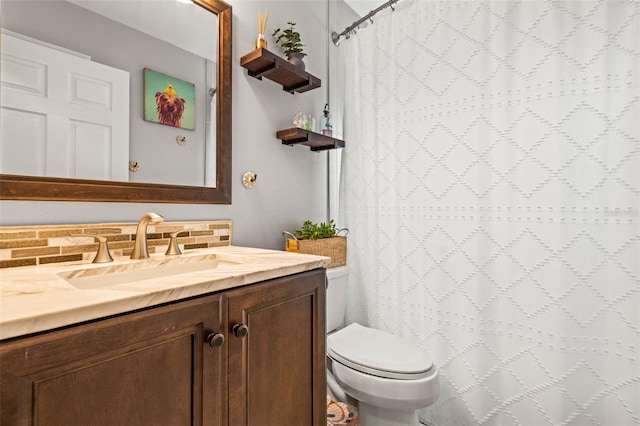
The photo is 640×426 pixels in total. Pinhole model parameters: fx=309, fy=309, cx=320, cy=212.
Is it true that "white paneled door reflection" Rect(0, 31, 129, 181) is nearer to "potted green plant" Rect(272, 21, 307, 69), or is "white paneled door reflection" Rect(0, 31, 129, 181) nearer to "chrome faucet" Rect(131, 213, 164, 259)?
"chrome faucet" Rect(131, 213, 164, 259)

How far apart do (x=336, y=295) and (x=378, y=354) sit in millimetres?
397

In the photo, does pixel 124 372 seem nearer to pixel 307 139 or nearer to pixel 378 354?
pixel 378 354

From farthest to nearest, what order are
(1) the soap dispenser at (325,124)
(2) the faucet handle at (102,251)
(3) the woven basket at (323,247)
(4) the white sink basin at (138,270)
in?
(1) the soap dispenser at (325,124) → (3) the woven basket at (323,247) → (2) the faucet handle at (102,251) → (4) the white sink basin at (138,270)

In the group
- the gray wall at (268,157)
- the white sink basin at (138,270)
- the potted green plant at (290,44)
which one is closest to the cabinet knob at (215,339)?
the white sink basin at (138,270)

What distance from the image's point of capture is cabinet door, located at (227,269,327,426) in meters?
0.73

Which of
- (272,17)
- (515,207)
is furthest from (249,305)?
(272,17)

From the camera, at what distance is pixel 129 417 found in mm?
557

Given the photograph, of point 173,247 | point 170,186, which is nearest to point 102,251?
point 173,247

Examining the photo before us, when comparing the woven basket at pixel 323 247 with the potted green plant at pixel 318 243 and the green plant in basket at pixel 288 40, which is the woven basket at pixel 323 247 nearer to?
the potted green plant at pixel 318 243

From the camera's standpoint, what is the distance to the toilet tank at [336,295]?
4.99ft

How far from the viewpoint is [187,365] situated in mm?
635

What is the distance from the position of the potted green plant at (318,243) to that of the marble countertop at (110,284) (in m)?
0.42

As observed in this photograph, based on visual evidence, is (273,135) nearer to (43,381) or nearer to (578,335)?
(43,381)

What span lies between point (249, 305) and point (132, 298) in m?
0.27
